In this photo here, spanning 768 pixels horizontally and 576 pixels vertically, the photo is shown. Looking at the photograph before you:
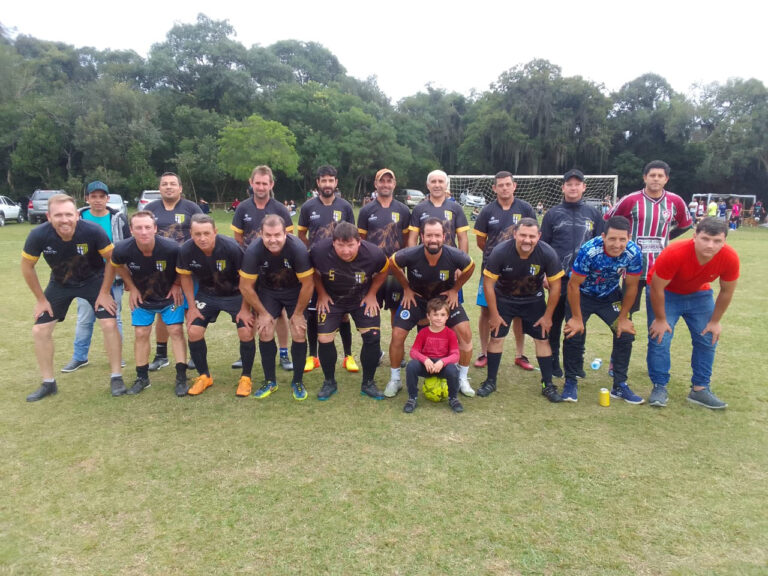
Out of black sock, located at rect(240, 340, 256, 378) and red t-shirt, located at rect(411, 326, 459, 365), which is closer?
red t-shirt, located at rect(411, 326, 459, 365)

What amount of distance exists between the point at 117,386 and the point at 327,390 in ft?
6.98

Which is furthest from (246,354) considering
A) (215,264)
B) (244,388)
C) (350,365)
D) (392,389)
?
(392,389)

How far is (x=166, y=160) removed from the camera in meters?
39.4

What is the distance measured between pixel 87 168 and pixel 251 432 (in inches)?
1520

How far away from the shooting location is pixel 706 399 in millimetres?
4711

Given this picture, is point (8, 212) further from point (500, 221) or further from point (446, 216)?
point (500, 221)

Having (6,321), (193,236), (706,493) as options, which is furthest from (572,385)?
(6,321)

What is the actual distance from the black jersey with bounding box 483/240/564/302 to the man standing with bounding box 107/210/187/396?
3.25 metres

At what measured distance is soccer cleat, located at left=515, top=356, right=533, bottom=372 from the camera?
590 centimetres

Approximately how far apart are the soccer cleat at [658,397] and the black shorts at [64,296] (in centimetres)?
543

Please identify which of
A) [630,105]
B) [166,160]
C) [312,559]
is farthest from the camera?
[630,105]

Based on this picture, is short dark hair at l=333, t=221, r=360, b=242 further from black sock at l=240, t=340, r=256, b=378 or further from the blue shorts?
the blue shorts

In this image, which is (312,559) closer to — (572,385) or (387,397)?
(387,397)

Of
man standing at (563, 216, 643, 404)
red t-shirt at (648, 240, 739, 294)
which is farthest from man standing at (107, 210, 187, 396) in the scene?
red t-shirt at (648, 240, 739, 294)
